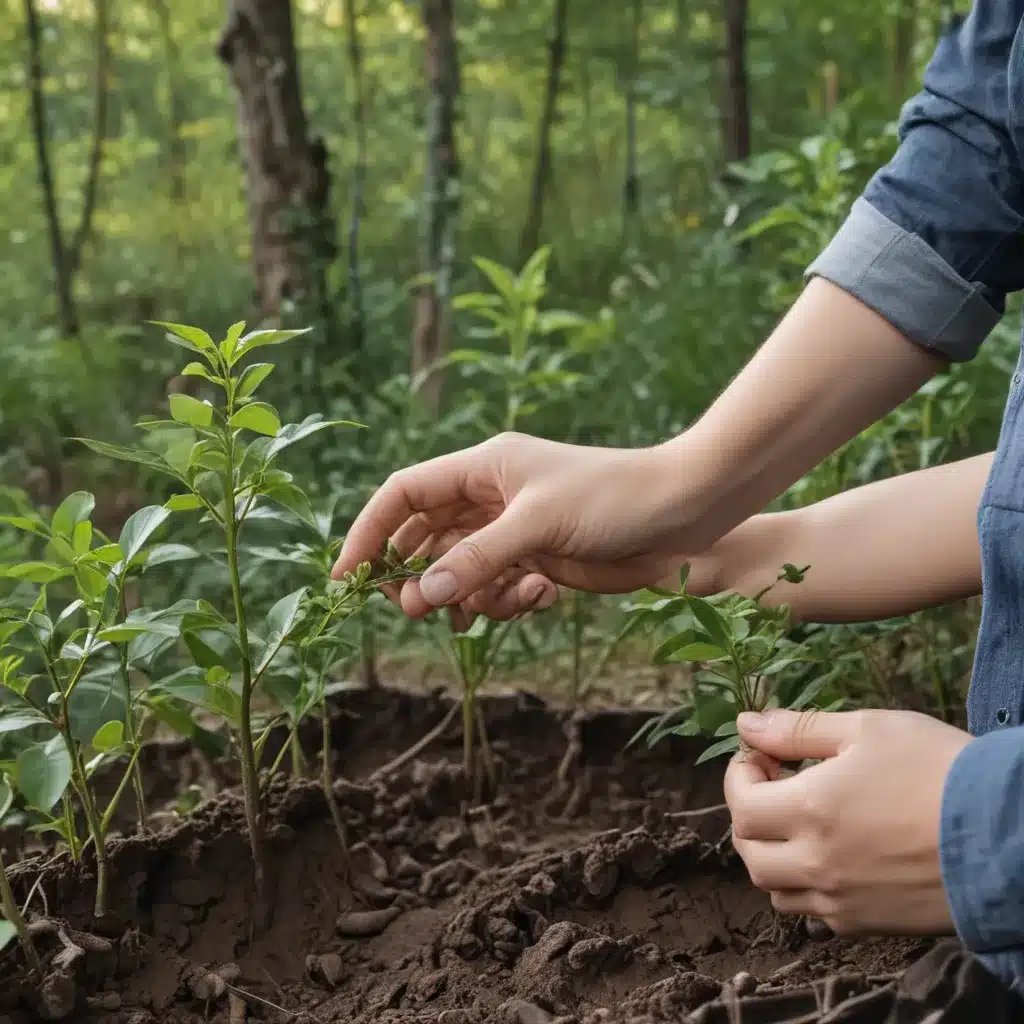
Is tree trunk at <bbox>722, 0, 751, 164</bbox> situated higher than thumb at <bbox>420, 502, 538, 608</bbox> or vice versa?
tree trunk at <bbox>722, 0, 751, 164</bbox>

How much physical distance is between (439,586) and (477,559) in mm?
55

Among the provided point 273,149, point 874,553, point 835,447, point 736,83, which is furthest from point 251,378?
point 736,83

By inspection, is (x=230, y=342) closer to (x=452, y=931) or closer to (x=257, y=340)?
(x=257, y=340)

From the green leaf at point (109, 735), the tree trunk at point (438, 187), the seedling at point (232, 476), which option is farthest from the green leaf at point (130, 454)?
the tree trunk at point (438, 187)

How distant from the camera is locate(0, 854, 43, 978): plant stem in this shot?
1063 mm

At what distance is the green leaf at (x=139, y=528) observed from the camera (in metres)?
1.20

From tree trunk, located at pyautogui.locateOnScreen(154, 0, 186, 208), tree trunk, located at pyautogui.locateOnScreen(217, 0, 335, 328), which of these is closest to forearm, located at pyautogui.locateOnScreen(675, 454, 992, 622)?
tree trunk, located at pyautogui.locateOnScreen(217, 0, 335, 328)

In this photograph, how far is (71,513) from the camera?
49.0 inches

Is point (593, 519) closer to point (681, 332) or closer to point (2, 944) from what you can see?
point (2, 944)

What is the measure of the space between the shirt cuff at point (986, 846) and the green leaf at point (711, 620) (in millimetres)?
272

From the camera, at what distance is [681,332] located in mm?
3719

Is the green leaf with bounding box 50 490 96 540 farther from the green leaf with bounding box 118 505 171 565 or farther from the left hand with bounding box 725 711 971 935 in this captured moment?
the left hand with bounding box 725 711 971 935

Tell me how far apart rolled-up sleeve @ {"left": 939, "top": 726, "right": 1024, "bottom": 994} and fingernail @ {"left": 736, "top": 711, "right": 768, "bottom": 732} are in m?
0.21

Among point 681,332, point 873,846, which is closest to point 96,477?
point 681,332
